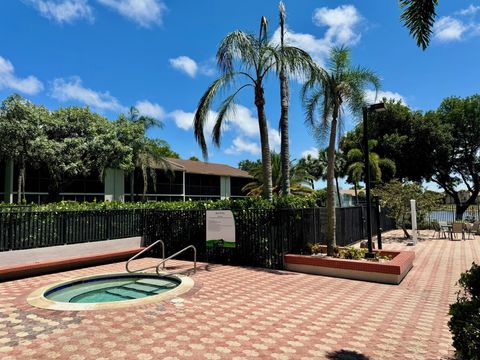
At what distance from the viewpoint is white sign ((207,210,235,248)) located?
34.2 ft

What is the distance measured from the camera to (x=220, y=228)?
417 inches

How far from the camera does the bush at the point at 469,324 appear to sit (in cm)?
292

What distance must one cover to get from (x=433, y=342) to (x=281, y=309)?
2.39 meters

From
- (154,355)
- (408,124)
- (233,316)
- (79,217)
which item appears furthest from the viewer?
(408,124)

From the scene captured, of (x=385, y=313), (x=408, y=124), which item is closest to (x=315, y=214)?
(x=385, y=313)

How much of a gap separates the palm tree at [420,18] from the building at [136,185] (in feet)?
61.2

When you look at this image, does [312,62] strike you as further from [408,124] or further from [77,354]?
[408,124]

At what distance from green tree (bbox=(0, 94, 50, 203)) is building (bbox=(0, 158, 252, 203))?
334 cm

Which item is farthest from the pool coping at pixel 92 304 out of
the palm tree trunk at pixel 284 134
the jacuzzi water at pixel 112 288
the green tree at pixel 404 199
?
the green tree at pixel 404 199

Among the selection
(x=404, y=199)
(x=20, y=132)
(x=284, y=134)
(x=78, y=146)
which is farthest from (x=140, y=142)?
(x=404, y=199)

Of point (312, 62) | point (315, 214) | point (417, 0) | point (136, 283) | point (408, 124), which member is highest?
point (408, 124)

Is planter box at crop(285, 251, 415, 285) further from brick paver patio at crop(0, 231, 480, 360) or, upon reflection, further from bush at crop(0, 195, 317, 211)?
bush at crop(0, 195, 317, 211)

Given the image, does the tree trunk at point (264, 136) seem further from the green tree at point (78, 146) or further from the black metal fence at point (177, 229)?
the green tree at point (78, 146)

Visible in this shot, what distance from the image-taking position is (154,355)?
4180 mm
